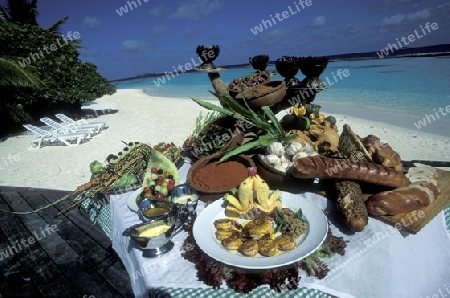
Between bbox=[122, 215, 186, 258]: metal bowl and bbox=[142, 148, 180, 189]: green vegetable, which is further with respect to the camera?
bbox=[142, 148, 180, 189]: green vegetable

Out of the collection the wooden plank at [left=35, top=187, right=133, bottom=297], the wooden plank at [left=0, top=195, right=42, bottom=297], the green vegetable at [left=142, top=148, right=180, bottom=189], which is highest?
the green vegetable at [left=142, top=148, right=180, bottom=189]

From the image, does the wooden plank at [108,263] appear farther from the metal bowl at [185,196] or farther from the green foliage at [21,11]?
the green foliage at [21,11]

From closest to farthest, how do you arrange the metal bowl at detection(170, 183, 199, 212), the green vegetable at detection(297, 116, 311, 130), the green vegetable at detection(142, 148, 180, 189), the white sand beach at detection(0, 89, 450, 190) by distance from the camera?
1. the metal bowl at detection(170, 183, 199, 212)
2. the green vegetable at detection(142, 148, 180, 189)
3. the green vegetable at detection(297, 116, 311, 130)
4. the white sand beach at detection(0, 89, 450, 190)

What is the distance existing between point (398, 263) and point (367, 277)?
321mm

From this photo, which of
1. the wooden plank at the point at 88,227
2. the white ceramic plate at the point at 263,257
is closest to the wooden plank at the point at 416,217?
the white ceramic plate at the point at 263,257

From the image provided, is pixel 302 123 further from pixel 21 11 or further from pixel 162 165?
pixel 21 11

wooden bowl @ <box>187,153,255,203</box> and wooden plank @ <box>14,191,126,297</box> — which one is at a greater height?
wooden bowl @ <box>187,153,255,203</box>

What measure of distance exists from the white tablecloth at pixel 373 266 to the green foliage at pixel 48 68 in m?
13.0

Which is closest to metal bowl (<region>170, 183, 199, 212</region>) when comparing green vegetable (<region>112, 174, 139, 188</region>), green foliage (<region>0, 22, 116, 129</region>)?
green vegetable (<region>112, 174, 139, 188</region>)

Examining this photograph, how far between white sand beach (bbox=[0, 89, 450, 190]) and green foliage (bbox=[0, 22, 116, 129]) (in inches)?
85.2

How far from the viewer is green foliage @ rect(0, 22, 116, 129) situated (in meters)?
12.4

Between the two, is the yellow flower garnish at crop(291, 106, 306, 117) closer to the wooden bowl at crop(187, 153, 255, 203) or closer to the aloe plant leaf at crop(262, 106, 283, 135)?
the aloe plant leaf at crop(262, 106, 283, 135)

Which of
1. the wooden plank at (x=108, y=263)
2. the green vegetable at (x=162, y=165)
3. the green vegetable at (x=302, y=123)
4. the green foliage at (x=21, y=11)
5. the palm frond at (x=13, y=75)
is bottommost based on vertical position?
the wooden plank at (x=108, y=263)

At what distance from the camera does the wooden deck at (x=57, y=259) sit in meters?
2.54
